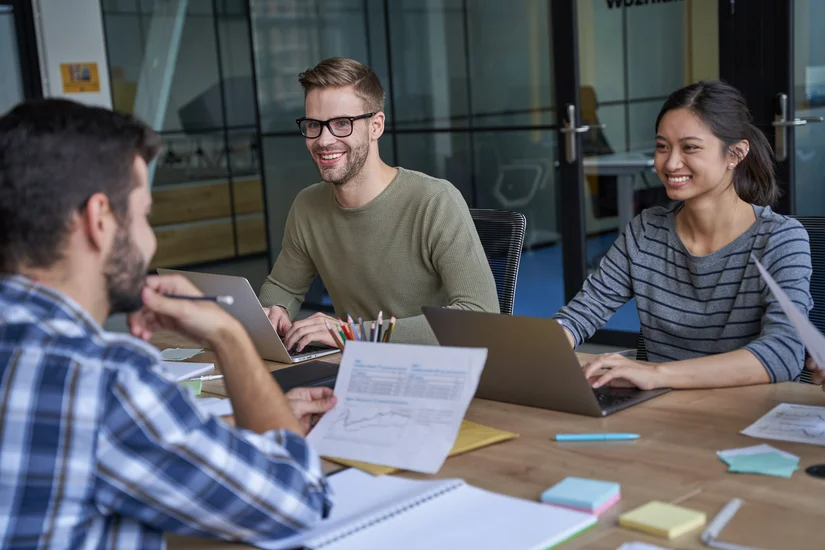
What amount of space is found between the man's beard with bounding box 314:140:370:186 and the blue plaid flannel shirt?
55.0 inches

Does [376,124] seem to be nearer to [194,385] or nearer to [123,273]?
[194,385]

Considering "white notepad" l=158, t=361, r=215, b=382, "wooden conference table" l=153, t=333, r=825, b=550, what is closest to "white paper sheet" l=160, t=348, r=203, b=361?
"white notepad" l=158, t=361, r=215, b=382

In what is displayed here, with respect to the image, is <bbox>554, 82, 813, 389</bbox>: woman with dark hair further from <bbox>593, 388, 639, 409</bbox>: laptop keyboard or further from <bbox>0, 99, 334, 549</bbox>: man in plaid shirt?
<bbox>0, 99, 334, 549</bbox>: man in plaid shirt

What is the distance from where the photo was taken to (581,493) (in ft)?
3.91

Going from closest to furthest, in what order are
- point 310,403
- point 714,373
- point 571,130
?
point 310,403
point 714,373
point 571,130

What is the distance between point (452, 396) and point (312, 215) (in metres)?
1.27

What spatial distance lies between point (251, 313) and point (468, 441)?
69 cm

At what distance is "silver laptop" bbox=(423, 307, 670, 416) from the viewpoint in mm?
1518

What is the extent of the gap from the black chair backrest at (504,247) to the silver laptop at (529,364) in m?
0.63

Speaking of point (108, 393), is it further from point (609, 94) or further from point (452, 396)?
point (609, 94)

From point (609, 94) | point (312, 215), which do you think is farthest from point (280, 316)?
point (609, 94)

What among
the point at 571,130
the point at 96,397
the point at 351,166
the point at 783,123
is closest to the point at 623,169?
the point at 571,130

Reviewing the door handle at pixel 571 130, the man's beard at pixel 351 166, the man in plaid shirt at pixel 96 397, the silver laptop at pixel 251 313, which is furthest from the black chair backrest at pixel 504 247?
the door handle at pixel 571 130

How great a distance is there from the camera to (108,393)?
0.95 m
